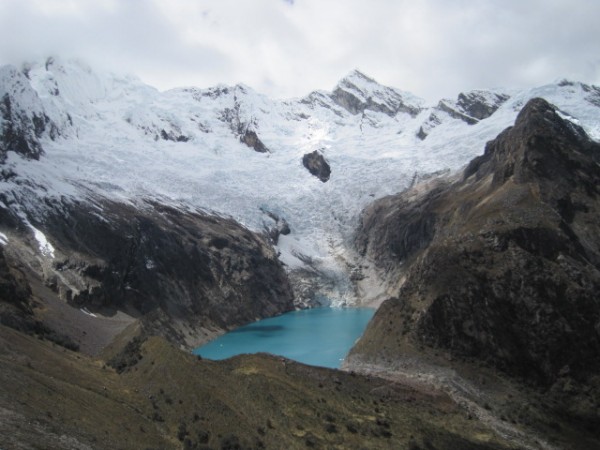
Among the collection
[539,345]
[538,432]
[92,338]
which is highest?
[539,345]

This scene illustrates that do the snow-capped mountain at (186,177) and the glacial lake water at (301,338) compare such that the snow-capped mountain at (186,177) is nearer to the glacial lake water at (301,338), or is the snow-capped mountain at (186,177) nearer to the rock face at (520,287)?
the glacial lake water at (301,338)

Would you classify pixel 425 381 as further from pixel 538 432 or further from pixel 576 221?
pixel 576 221

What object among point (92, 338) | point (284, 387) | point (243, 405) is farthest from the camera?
point (92, 338)

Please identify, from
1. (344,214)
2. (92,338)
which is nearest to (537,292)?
(92,338)

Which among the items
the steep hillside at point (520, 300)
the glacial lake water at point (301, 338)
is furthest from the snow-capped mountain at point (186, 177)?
the steep hillside at point (520, 300)

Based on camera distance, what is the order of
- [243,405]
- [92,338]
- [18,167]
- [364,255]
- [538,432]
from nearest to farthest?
1. [243,405]
2. [538,432]
3. [92,338]
4. [18,167]
5. [364,255]

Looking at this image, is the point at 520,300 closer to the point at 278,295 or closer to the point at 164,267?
the point at 164,267

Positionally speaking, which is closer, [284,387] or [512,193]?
[284,387]
